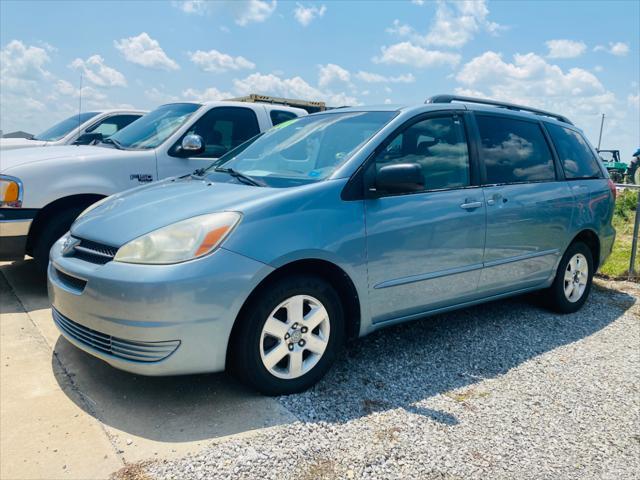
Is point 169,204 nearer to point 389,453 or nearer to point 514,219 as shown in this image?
point 389,453

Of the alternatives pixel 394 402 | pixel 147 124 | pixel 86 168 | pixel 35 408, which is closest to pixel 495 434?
pixel 394 402

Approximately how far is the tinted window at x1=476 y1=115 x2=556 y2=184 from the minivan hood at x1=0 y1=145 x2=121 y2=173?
11.2ft

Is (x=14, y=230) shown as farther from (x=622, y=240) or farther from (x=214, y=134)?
(x=622, y=240)

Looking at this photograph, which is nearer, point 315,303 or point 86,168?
point 315,303

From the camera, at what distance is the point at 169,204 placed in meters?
3.24

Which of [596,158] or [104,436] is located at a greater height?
[596,158]

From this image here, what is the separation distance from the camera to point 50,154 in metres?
5.10

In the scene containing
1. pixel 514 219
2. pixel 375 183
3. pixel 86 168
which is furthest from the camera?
pixel 86 168

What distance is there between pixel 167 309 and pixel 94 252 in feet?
2.31

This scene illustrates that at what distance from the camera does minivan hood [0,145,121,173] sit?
4828 millimetres

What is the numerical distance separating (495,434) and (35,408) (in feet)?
8.19

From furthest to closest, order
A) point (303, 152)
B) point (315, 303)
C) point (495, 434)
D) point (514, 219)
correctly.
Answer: point (514, 219)
point (303, 152)
point (315, 303)
point (495, 434)

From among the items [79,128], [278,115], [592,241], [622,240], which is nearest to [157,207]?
[278,115]

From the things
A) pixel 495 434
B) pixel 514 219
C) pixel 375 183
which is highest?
pixel 375 183
